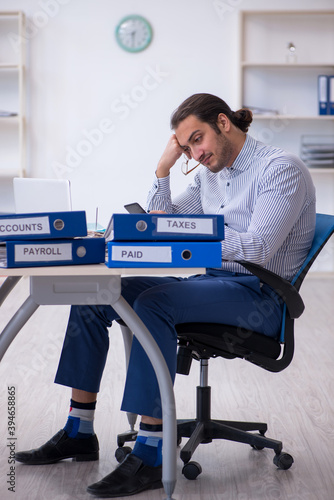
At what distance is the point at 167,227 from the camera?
4.30ft

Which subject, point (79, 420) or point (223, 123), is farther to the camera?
point (223, 123)

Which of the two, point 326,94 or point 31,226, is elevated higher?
point 326,94

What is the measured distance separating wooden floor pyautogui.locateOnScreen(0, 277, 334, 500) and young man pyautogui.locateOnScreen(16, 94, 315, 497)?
8 cm

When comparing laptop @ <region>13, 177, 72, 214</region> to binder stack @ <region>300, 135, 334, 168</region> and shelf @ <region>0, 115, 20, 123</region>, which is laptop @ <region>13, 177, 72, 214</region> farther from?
binder stack @ <region>300, 135, 334, 168</region>

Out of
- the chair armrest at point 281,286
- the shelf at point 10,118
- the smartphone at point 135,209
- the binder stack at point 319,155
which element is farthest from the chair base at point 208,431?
the shelf at point 10,118

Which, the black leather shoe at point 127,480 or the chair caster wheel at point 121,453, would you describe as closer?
the black leather shoe at point 127,480

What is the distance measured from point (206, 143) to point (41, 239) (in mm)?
787

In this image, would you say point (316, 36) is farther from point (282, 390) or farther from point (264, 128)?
point (282, 390)

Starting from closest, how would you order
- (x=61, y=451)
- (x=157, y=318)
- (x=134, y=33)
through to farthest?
(x=157, y=318) → (x=61, y=451) → (x=134, y=33)

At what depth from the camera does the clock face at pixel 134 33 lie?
17.0ft

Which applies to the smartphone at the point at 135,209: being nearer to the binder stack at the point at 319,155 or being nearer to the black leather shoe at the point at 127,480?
the black leather shoe at the point at 127,480

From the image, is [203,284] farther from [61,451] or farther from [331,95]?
[331,95]

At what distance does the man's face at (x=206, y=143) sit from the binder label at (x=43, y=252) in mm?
746

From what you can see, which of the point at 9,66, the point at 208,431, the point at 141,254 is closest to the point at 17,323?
the point at 141,254
